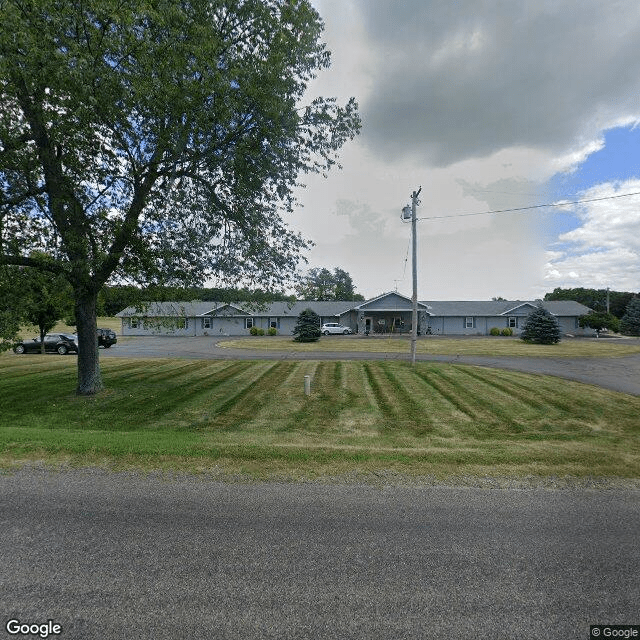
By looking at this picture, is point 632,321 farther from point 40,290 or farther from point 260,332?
point 40,290

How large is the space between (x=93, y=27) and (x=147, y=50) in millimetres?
1285

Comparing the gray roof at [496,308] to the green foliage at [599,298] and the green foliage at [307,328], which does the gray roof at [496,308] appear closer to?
the green foliage at [599,298]

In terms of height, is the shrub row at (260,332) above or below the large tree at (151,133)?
below

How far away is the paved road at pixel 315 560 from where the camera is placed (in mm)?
2672

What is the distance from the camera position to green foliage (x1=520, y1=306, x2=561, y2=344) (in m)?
32.5

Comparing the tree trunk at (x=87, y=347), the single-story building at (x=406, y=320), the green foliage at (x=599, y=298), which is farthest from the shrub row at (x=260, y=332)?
the green foliage at (x=599, y=298)

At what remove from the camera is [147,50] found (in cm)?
Result: 825

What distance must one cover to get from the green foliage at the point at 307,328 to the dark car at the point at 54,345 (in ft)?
61.2

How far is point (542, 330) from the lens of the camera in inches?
1284

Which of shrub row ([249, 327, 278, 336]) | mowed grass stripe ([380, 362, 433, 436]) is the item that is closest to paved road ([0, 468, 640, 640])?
mowed grass stripe ([380, 362, 433, 436])

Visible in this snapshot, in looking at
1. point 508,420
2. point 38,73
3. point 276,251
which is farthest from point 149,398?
point 508,420

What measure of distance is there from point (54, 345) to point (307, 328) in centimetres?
2064

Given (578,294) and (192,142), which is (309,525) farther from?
(578,294)

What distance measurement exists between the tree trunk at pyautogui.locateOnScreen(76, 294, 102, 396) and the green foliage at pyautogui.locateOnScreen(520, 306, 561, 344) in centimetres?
3531
